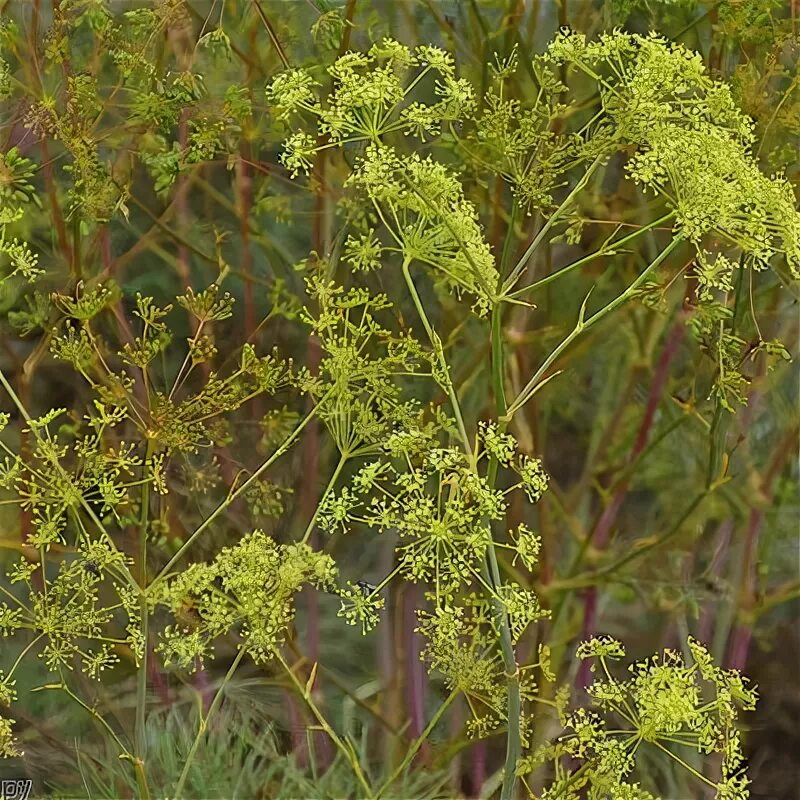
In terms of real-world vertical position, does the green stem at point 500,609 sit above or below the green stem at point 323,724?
above

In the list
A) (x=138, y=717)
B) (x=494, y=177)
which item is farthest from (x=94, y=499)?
(x=494, y=177)

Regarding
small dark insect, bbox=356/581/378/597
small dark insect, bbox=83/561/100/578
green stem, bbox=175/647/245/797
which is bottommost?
green stem, bbox=175/647/245/797

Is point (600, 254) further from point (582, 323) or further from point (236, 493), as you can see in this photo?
point (236, 493)

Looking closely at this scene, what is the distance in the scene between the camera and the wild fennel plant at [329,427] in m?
0.95

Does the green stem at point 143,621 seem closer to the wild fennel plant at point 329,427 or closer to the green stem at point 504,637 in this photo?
the wild fennel plant at point 329,427

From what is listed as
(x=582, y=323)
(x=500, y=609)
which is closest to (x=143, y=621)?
(x=500, y=609)

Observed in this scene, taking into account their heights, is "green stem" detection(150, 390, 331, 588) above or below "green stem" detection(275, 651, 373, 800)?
above

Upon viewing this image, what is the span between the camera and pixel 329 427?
1.01 m

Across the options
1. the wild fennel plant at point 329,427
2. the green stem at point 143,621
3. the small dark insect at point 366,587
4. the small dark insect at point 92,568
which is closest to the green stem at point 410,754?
the wild fennel plant at point 329,427

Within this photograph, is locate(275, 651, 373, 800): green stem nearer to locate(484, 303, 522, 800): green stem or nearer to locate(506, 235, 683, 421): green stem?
locate(484, 303, 522, 800): green stem

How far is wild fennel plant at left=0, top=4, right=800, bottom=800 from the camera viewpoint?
954 mm

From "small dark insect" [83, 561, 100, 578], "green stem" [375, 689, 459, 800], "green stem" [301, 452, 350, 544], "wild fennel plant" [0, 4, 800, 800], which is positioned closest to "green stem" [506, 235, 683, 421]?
"wild fennel plant" [0, 4, 800, 800]

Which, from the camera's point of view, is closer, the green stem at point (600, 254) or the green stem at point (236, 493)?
the green stem at point (600, 254)

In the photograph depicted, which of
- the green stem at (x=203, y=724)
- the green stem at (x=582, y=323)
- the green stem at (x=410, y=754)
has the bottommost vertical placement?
the green stem at (x=410, y=754)
